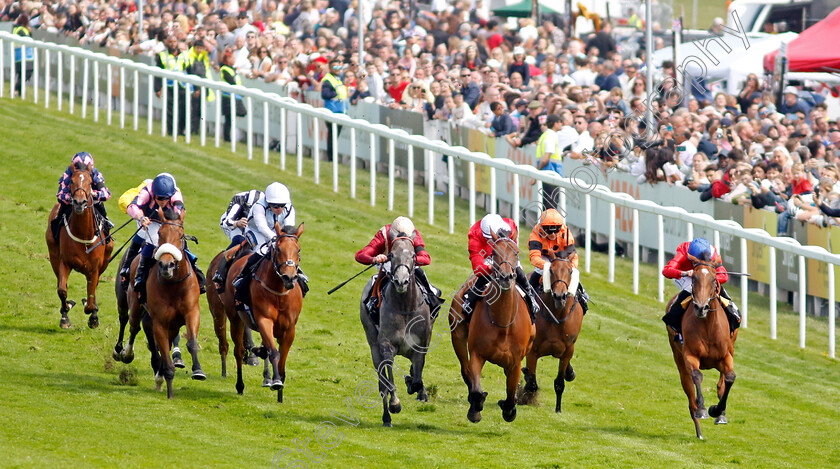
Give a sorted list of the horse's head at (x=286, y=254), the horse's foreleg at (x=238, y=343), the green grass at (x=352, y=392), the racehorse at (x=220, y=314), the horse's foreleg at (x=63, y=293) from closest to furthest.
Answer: the green grass at (x=352, y=392), the horse's head at (x=286, y=254), the horse's foreleg at (x=238, y=343), the racehorse at (x=220, y=314), the horse's foreleg at (x=63, y=293)

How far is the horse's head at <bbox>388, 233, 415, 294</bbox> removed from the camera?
399 inches

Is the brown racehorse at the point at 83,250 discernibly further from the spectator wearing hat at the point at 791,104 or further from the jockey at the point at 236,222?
the spectator wearing hat at the point at 791,104

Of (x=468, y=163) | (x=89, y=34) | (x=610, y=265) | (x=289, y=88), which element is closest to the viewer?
(x=610, y=265)

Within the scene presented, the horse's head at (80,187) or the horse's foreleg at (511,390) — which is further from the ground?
the horse's head at (80,187)

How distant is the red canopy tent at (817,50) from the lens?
17891mm

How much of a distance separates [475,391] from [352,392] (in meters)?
1.82

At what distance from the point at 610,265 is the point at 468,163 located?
2896mm

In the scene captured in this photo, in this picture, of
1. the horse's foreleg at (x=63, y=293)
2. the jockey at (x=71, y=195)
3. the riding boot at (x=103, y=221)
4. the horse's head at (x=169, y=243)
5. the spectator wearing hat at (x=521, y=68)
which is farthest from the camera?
the spectator wearing hat at (x=521, y=68)

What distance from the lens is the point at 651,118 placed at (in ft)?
55.3

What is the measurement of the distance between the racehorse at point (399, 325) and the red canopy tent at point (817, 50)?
936cm

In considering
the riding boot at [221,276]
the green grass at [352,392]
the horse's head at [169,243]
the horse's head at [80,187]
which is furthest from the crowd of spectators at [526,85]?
the horse's head at [169,243]

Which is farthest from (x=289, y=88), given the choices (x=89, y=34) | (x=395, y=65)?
(x=89, y=34)

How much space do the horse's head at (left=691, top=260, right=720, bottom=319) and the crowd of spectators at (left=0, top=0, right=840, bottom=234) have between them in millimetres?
4262

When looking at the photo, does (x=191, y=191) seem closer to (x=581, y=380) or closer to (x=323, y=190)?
(x=323, y=190)
